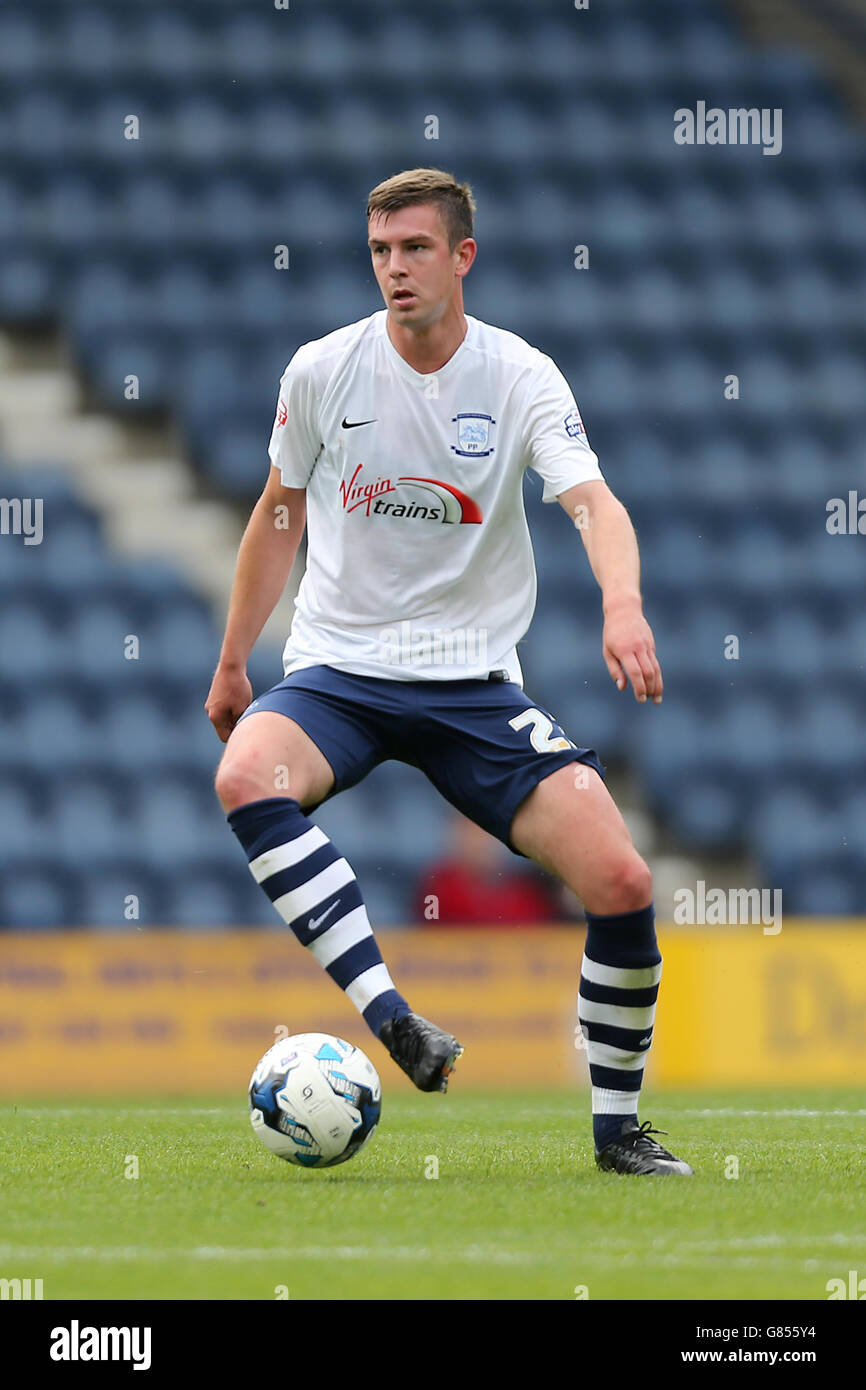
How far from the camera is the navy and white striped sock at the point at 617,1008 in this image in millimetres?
4152

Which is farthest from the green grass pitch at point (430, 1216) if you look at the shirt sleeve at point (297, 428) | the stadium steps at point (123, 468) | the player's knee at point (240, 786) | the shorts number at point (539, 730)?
the stadium steps at point (123, 468)

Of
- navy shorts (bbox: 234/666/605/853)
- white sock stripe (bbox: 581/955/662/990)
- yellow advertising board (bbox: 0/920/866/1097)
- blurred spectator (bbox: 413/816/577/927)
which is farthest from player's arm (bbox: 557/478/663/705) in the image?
blurred spectator (bbox: 413/816/577/927)

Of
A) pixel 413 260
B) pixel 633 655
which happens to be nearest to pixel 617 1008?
pixel 633 655

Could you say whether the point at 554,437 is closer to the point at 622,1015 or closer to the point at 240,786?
the point at 240,786

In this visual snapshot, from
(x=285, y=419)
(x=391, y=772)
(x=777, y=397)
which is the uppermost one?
(x=777, y=397)

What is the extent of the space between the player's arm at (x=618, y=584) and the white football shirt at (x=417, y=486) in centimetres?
22

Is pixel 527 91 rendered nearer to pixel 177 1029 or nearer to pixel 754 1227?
pixel 177 1029

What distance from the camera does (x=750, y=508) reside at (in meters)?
11.0

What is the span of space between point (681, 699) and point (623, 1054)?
20.5 feet

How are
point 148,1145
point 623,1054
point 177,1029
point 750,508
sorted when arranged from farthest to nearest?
1. point 750,508
2. point 177,1029
3. point 148,1145
4. point 623,1054

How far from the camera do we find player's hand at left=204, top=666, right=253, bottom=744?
4.56 meters

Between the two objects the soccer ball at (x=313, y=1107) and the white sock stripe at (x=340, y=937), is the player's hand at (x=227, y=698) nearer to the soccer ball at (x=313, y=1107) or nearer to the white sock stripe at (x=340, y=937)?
the white sock stripe at (x=340, y=937)

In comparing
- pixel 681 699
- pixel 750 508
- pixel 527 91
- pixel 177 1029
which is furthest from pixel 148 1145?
pixel 527 91

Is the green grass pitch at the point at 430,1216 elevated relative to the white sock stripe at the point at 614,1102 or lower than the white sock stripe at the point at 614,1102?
lower
